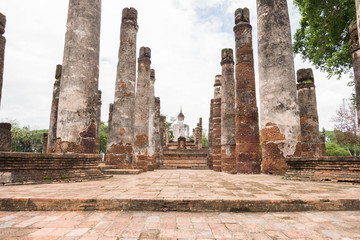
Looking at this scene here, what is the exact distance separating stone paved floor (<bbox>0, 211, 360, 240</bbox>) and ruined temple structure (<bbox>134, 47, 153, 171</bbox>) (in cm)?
869

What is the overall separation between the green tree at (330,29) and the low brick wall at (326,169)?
21.3 feet

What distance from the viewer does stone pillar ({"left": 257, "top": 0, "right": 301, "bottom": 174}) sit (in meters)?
6.74

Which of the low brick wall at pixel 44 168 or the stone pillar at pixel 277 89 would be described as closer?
the low brick wall at pixel 44 168

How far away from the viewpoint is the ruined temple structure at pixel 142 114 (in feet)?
37.0

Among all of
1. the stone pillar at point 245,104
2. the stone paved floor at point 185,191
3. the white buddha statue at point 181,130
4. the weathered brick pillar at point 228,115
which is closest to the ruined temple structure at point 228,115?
the weathered brick pillar at point 228,115

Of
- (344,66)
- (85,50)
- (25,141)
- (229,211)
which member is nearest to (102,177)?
(85,50)

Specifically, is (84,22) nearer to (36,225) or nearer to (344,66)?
(36,225)

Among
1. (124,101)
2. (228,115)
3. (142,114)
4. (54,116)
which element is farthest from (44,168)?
(54,116)

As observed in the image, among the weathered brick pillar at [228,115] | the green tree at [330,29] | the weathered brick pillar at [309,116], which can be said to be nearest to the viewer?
the green tree at [330,29]

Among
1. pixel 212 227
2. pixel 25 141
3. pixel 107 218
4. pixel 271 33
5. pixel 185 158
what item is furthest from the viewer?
pixel 25 141

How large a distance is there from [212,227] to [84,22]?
19.0 feet

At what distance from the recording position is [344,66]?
1075cm

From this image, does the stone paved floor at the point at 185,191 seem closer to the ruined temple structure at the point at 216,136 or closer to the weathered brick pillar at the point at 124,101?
the weathered brick pillar at the point at 124,101

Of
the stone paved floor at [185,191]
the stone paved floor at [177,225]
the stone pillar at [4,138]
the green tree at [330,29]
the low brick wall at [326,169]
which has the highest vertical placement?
the green tree at [330,29]
